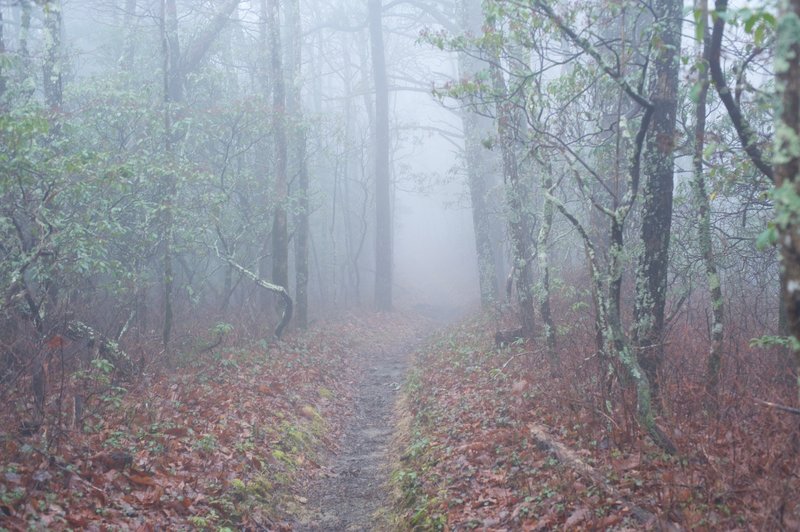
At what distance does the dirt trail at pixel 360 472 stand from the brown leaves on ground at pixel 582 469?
420 millimetres

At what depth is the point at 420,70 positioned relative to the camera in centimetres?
3512

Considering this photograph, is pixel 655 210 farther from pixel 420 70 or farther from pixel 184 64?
pixel 420 70

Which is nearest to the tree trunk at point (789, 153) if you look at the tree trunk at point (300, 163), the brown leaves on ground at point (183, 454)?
the brown leaves on ground at point (183, 454)

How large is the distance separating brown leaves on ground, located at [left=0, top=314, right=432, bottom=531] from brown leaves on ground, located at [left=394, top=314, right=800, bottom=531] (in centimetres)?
180

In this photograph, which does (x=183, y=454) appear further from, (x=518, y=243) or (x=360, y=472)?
(x=518, y=243)

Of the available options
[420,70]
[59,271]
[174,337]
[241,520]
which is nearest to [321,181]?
[420,70]

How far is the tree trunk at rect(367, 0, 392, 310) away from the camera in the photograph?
28031mm

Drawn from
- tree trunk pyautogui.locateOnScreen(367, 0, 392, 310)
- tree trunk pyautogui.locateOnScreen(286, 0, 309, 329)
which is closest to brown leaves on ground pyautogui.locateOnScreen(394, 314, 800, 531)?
tree trunk pyautogui.locateOnScreen(286, 0, 309, 329)

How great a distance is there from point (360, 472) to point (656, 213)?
5541mm

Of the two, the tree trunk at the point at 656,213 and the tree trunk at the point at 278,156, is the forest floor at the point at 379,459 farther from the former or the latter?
the tree trunk at the point at 278,156

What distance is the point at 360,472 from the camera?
9203 millimetres

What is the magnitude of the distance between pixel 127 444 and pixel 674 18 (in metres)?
8.66

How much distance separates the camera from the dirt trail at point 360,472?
757 centimetres

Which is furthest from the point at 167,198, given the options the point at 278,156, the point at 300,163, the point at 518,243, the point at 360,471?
the point at 518,243
